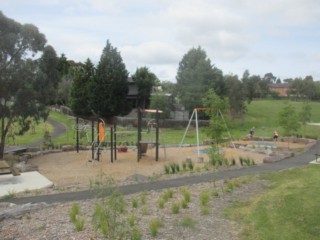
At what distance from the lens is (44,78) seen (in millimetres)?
21453

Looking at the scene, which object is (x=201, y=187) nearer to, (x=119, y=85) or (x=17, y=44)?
(x=17, y=44)

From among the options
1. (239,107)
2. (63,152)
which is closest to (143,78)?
(239,107)

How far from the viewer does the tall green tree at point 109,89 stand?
42.8 m

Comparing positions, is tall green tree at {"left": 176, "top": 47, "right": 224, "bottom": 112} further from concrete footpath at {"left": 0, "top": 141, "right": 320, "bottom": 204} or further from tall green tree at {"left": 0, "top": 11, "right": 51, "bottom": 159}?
concrete footpath at {"left": 0, "top": 141, "right": 320, "bottom": 204}

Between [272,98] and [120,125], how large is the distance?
48417mm

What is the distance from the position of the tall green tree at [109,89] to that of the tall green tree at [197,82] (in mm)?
6486

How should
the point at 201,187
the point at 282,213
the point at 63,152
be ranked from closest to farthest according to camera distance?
the point at 282,213 → the point at 201,187 → the point at 63,152

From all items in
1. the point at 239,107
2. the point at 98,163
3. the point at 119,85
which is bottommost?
the point at 98,163

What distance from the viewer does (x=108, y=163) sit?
1902 cm

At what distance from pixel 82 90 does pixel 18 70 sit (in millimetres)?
24433

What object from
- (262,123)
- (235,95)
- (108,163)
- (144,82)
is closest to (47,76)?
(108,163)

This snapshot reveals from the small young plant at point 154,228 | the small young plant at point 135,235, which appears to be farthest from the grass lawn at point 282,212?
the small young plant at point 135,235

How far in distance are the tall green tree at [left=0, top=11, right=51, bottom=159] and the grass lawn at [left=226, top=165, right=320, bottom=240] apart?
14.3 meters

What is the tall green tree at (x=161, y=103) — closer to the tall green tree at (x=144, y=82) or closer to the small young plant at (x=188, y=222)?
the tall green tree at (x=144, y=82)
